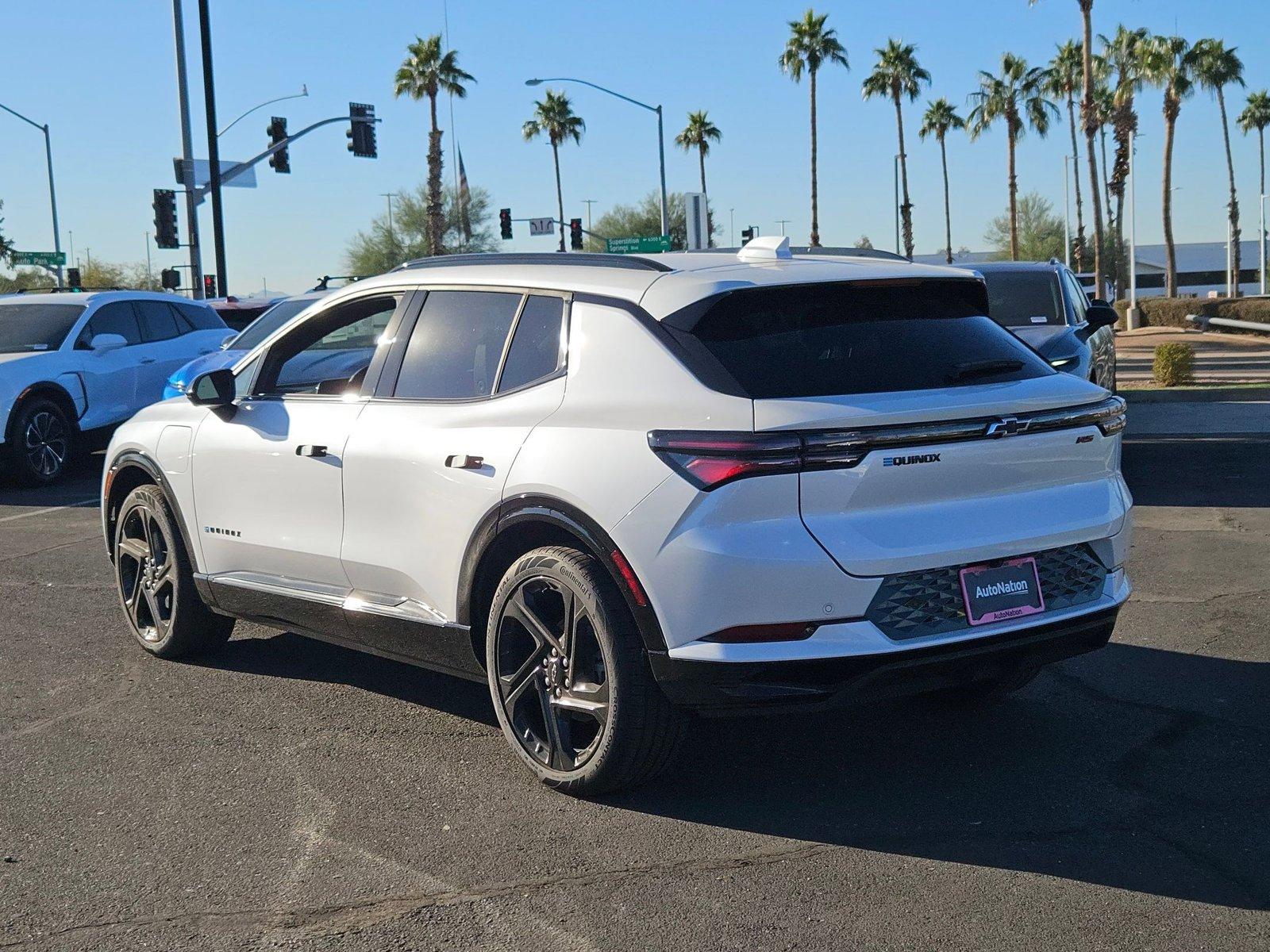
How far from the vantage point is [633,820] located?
448cm

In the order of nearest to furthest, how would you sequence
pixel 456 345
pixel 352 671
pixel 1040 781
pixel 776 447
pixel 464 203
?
pixel 776 447 < pixel 1040 781 < pixel 456 345 < pixel 352 671 < pixel 464 203

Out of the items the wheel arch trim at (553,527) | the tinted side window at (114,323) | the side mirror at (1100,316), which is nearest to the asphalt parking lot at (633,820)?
the wheel arch trim at (553,527)

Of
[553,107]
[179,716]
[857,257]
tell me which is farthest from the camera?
[553,107]

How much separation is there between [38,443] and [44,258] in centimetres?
4621

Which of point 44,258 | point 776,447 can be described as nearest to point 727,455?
point 776,447

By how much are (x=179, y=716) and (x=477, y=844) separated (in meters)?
1.99

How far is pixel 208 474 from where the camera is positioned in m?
6.15

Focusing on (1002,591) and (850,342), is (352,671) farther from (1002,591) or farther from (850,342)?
(1002,591)

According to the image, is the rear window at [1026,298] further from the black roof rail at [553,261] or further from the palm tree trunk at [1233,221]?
the palm tree trunk at [1233,221]

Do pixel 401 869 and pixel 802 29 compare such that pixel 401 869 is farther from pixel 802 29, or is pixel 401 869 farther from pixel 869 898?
pixel 802 29

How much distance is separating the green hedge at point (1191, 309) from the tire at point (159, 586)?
130ft

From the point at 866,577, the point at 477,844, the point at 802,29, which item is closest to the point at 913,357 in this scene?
the point at 866,577

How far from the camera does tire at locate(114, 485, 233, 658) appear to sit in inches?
254

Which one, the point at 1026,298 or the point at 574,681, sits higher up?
the point at 1026,298
